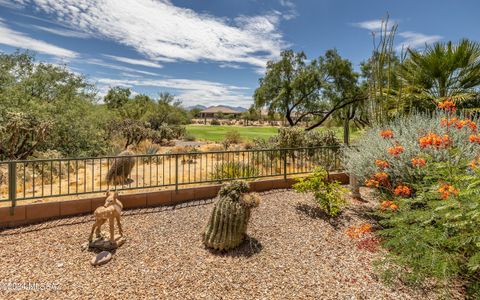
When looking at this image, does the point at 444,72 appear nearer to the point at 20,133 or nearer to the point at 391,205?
the point at 391,205

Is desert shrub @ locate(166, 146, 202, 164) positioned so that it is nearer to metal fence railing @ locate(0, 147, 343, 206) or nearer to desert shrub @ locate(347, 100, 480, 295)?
metal fence railing @ locate(0, 147, 343, 206)

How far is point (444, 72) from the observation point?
26.7ft

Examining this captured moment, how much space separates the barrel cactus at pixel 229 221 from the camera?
366cm

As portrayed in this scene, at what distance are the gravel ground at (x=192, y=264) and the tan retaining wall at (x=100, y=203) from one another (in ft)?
0.77

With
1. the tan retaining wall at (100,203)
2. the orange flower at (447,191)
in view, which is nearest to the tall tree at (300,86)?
the tan retaining wall at (100,203)

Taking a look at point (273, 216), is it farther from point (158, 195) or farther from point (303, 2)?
point (303, 2)

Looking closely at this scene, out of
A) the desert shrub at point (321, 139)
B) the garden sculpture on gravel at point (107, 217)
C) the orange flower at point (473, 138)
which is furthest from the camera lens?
the desert shrub at point (321, 139)

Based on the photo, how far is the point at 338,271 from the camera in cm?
327

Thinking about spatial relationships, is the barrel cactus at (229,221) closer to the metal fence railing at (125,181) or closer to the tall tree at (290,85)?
the metal fence railing at (125,181)

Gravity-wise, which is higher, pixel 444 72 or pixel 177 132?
pixel 444 72

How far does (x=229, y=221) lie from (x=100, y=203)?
3.02 meters

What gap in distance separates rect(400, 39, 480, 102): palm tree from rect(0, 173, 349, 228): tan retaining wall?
5.85 m

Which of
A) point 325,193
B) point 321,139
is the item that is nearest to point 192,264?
point 325,193

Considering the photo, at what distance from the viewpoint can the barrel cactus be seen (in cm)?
366
